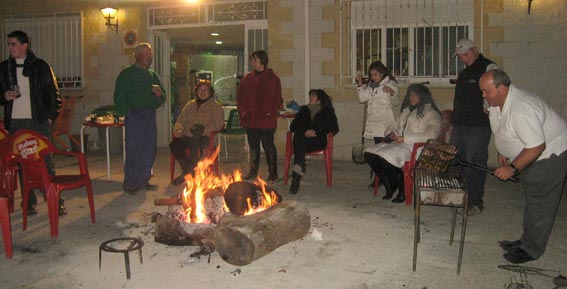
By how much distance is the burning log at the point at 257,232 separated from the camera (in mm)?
3834

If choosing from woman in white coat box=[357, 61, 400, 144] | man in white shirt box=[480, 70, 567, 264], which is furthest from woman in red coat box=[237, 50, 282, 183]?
man in white shirt box=[480, 70, 567, 264]

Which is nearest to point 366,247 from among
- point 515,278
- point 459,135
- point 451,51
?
point 515,278

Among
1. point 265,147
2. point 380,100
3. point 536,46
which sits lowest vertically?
point 265,147

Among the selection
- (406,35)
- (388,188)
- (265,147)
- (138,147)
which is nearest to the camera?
(388,188)

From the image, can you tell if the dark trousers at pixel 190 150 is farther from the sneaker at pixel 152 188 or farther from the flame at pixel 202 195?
the flame at pixel 202 195

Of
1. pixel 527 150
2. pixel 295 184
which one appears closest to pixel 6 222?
pixel 295 184

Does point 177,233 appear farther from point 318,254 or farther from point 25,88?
point 25,88

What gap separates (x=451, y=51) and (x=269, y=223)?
6.06 metres

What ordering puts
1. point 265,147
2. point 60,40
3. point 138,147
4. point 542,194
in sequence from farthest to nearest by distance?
A: point 60,40, point 265,147, point 138,147, point 542,194

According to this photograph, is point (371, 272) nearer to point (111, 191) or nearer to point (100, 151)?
point (111, 191)

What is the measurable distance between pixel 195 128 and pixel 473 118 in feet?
11.8

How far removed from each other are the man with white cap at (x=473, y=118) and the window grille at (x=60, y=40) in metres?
8.91

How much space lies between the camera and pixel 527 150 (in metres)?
3.59

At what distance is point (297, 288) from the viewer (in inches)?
137
